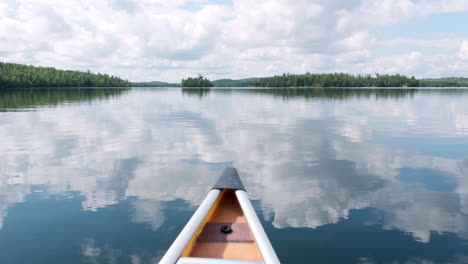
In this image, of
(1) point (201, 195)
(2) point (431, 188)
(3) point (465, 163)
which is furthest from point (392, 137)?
(1) point (201, 195)

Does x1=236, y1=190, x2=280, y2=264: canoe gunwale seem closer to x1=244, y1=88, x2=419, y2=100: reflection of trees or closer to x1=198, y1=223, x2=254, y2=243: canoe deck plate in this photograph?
x1=198, y1=223, x2=254, y2=243: canoe deck plate

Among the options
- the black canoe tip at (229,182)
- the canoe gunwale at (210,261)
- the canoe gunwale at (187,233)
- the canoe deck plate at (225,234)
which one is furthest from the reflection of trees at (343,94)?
the canoe gunwale at (210,261)

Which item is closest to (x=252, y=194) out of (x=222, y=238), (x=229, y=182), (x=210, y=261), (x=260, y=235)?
(x=229, y=182)

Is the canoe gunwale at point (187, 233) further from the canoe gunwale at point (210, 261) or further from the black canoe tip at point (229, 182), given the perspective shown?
the black canoe tip at point (229, 182)

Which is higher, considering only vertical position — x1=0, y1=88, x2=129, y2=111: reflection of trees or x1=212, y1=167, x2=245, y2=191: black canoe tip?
x1=0, y1=88, x2=129, y2=111: reflection of trees

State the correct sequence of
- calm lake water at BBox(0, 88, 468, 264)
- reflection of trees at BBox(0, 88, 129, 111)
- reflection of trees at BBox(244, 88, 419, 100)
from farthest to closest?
reflection of trees at BBox(244, 88, 419, 100) < reflection of trees at BBox(0, 88, 129, 111) < calm lake water at BBox(0, 88, 468, 264)

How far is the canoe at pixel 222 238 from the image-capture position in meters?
5.59

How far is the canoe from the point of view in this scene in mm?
5590

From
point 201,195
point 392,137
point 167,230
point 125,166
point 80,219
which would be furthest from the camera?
point 392,137

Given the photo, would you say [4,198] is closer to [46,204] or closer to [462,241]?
[46,204]

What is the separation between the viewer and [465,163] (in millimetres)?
14539

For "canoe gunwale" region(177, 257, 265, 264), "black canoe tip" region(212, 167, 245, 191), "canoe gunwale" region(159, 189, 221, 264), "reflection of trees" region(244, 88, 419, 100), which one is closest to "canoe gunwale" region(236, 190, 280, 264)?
"canoe gunwale" region(177, 257, 265, 264)

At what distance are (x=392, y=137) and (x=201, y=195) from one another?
1615cm

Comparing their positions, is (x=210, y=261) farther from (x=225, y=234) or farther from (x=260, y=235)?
(x=225, y=234)
